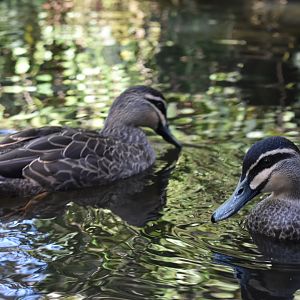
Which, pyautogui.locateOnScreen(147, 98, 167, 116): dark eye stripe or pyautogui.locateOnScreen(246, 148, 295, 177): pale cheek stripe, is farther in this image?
pyautogui.locateOnScreen(147, 98, 167, 116): dark eye stripe

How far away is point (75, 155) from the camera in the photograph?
26.5ft

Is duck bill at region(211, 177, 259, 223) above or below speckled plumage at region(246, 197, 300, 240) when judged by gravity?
above

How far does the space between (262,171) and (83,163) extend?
7.02 ft

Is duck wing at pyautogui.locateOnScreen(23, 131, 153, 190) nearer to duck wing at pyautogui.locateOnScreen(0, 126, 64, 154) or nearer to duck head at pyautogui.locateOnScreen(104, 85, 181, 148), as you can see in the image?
duck wing at pyautogui.locateOnScreen(0, 126, 64, 154)

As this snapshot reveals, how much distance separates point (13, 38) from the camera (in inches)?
608

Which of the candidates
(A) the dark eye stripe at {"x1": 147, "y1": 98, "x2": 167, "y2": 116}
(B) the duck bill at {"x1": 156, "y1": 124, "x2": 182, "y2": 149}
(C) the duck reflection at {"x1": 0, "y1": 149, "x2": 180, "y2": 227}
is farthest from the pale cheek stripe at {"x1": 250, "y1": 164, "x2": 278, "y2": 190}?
(A) the dark eye stripe at {"x1": 147, "y1": 98, "x2": 167, "y2": 116}

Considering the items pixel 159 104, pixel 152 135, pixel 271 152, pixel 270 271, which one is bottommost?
pixel 152 135

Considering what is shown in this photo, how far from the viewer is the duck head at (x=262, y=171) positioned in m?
6.51

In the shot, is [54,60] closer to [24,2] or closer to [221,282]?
[24,2]

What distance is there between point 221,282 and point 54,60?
8381 millimetres

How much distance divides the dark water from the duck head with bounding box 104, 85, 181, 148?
0.27 metres

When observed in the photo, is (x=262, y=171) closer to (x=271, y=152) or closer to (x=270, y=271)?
(x=271, y=152)

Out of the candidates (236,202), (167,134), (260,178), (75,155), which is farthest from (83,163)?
(260,178)

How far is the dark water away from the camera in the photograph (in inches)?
235
